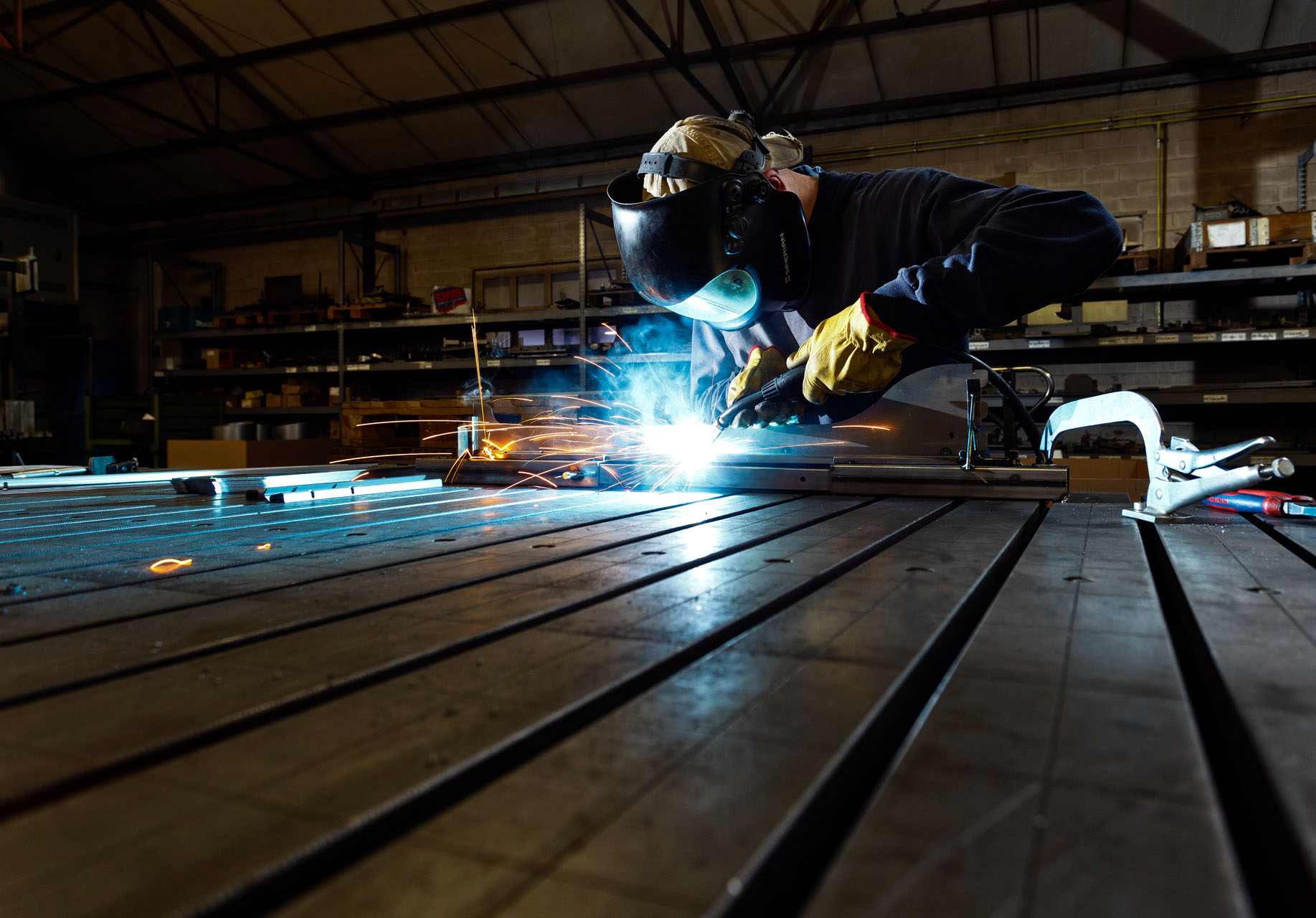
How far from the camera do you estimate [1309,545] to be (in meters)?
1.25

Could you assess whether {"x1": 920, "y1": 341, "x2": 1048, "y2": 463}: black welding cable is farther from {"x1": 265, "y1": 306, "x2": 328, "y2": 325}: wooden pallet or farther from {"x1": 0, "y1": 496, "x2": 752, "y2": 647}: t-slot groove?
{"x1": 265, "y1": 306, "x2": 328, "y2": 325}: wooden pallet

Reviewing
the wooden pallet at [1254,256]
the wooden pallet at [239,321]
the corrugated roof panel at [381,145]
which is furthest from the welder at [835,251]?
the wooden pallet at [239,321]

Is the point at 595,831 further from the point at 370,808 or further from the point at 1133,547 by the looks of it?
the point at 1133,547

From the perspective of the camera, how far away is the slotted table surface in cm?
36

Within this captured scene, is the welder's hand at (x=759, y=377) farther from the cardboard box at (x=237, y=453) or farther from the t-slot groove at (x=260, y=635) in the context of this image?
the cardboard box at (x=237, y=453)

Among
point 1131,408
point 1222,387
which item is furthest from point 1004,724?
point 1222,387

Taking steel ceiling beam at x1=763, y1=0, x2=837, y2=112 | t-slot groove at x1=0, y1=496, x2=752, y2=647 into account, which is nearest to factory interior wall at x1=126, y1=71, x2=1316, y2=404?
steel ceiling beam at x1=763, y1=0, x2=837, y2=112

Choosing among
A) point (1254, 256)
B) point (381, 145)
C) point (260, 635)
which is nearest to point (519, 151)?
point (381, 145)

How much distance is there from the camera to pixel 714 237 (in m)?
2.08

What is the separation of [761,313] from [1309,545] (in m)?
1.54

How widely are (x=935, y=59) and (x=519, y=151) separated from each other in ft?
13.2

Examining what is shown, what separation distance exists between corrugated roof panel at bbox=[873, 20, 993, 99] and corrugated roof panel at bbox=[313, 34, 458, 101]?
12.3ft

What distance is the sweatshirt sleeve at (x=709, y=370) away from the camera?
3.08 meters

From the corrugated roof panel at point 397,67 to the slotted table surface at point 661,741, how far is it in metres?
7.17
